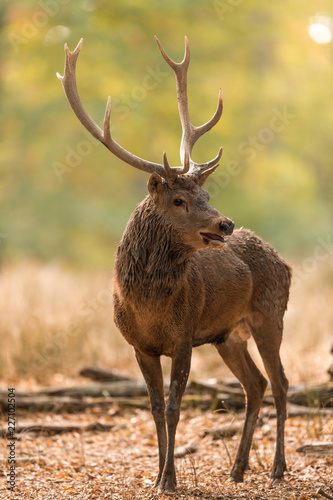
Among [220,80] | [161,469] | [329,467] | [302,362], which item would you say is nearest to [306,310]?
[302,362]

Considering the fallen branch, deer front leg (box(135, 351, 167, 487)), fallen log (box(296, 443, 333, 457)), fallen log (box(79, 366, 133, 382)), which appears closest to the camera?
deer front leg (box(135, 351, 167, 487))

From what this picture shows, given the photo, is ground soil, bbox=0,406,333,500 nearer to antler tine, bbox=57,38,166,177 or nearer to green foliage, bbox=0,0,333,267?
antler tine, bbox=57,38,166,177

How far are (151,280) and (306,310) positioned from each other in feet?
21.1

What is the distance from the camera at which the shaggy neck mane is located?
4.48m

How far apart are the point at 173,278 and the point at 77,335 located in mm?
4454

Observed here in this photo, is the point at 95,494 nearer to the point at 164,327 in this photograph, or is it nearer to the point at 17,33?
the point at 164,327

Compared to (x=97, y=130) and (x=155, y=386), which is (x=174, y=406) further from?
(x=97, y=130)

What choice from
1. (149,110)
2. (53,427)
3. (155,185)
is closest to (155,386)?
(155,185)

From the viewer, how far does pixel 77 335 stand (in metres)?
8.71

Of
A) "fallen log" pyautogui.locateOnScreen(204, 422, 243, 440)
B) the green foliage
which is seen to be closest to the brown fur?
"fallen log" pyautogui.locateOnScreen(204, 422, 243, 440)

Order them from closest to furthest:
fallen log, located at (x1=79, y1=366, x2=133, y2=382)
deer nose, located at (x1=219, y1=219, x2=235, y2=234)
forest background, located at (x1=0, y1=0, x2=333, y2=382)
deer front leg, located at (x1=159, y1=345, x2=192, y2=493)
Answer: deer nose, located at (x1=219, y1=219, x2=235, y2=234)
deer front leg, located at (x1=159, y1=345, x2=192, y2=493)
fallen log, located at (x1=79, y1=366, x2=133, y2=382)
forest background, located at (x1=0, y1=0, x2=333, y2=382)

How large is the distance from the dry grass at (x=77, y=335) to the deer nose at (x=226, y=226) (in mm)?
3501

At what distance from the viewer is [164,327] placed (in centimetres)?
453

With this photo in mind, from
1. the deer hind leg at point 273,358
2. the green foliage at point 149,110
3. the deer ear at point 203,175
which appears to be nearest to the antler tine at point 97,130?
the deer ear at point 203,175
